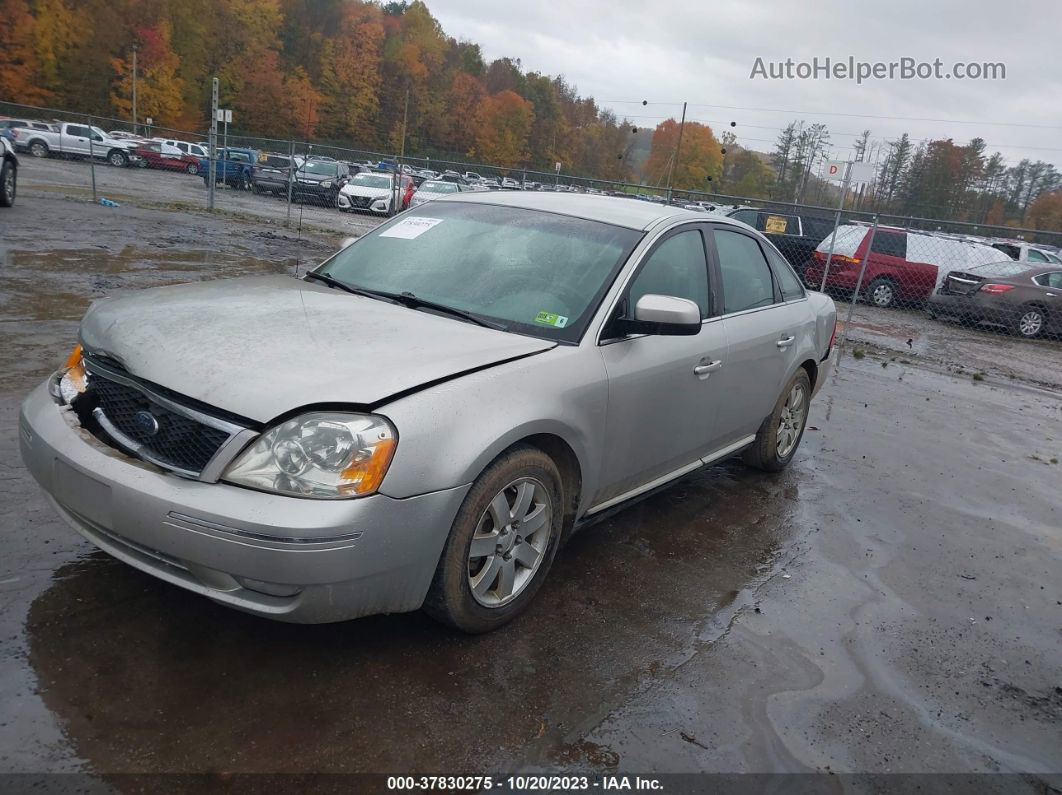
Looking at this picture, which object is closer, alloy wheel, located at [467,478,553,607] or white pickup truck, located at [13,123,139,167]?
alloy wheel, located at [467,478,553,607]

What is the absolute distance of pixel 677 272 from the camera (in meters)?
4.08

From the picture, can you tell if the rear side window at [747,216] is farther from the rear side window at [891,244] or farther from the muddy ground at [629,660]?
the muddy ground at [629,660]

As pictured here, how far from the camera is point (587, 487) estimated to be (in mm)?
3416

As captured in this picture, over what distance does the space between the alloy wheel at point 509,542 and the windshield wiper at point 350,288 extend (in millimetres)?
1114

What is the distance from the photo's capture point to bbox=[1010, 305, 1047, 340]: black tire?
48.8ft

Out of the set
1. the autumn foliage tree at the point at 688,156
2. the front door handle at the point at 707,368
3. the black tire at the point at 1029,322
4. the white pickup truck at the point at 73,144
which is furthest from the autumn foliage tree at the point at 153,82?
the front door handle at the point at 707,368

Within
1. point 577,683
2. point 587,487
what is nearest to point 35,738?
point 577,683

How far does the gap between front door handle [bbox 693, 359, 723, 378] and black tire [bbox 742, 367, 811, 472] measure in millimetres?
1049

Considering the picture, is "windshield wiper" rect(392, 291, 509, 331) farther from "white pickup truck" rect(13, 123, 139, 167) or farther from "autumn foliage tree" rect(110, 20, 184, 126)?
"autumn foliage tree" rect(110, 20, 184, 126)

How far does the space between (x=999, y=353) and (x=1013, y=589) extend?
10.1 metres

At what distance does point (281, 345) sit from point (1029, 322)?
51.8 ft

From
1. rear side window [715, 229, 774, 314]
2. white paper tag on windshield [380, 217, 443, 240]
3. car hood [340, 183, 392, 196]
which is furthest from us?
car hood [340, 183, 392, 196]

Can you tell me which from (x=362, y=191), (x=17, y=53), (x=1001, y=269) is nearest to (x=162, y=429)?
(x=1001, y=269)

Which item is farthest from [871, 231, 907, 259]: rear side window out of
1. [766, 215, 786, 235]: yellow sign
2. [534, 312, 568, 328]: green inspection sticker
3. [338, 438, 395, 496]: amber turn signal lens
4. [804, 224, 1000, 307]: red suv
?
[338, 438, 395, 496]: amber turn signal lens
